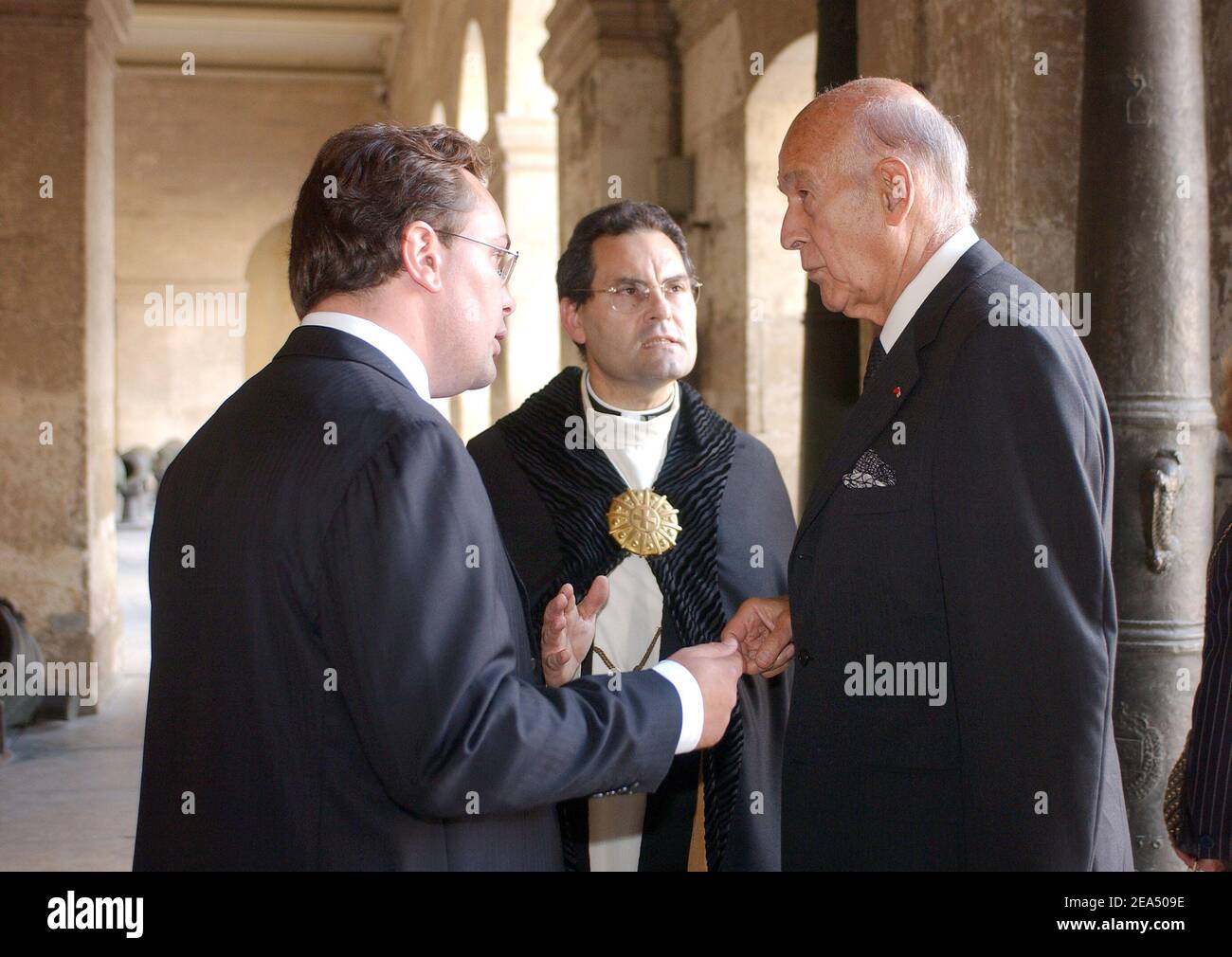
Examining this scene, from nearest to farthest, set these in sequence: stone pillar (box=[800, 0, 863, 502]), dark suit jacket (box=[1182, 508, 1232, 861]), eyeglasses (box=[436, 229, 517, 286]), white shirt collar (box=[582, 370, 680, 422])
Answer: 1. eyeglasses (box=[436, 229, 517, 286])
2. dark suit jacket (box=[1182, 508, 1232, 861])
3. white shirt collar (box=[582, 370, 680, 422])
4. stone pillar (box=[800, 0, 863, 502])

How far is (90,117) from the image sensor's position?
7828 mm

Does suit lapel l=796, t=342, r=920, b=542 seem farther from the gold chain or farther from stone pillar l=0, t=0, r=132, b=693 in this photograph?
stone pillar l=0, t=0, r=132, b=693

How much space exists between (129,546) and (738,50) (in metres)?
13.7

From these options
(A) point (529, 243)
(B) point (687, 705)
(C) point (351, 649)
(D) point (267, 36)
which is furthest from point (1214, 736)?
(D) point (267, 36)

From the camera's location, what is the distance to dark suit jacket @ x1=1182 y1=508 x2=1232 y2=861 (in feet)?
7.95

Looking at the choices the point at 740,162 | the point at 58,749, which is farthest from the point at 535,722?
the point at 58,749

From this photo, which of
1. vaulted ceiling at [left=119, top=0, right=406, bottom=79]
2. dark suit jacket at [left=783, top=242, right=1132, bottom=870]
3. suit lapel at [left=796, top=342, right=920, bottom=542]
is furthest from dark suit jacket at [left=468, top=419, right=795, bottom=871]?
vaulted ceiling at [left=119, top=0, right=406, bottom=79]

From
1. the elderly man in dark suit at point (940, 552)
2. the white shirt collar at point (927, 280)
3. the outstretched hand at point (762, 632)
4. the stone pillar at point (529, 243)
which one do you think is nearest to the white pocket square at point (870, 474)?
the elderly man in dark suit at point (940, 552)

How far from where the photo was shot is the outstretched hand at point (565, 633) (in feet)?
8.34

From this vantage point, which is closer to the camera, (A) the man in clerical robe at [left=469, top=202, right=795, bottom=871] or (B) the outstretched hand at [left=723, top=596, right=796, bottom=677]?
(B) the outstretched hand at [left=723, top=596, right=796, bottom=677]

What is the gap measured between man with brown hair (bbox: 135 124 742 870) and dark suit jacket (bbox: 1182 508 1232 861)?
1.15 m

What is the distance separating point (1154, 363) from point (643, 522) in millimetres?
1174

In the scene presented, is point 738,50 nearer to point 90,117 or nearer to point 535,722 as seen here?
point 90,117

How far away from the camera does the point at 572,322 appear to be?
3.24m
